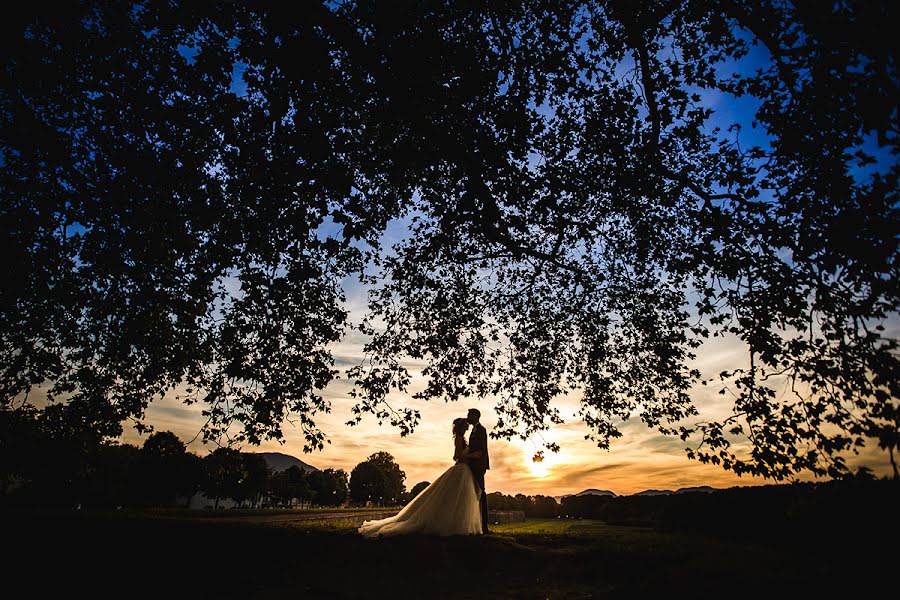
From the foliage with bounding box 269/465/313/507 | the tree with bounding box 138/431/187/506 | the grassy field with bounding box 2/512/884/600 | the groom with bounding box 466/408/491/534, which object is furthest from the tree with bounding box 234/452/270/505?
the groom with bounding box 466/408/491/534

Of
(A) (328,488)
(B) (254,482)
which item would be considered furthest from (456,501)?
(A) (328,488)

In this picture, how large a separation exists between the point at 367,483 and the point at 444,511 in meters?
111

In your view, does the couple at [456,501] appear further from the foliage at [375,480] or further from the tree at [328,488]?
→ the tree at [328,488]

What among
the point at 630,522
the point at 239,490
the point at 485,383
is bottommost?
the point at 239,490

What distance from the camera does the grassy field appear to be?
150 inches

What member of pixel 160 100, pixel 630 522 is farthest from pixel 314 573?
pixel 630 522

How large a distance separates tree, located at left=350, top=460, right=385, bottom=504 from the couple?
356 feet

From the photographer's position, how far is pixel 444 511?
962 centimetres

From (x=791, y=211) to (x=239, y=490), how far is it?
352 feet

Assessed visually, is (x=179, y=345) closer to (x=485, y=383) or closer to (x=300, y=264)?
(x=300, y=264)

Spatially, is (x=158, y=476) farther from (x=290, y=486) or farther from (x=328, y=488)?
(x=328, y=488)

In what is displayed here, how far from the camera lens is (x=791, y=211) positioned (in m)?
8.14

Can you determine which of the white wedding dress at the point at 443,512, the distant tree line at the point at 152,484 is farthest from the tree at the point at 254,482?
the white wedding dress at the point at 443,512

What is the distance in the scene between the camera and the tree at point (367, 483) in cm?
10738
